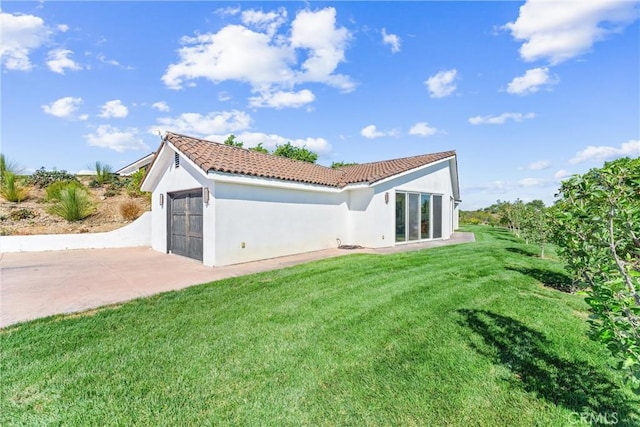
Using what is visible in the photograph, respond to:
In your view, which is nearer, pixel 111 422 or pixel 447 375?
pixel 111 422

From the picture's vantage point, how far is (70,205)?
17.1 meters

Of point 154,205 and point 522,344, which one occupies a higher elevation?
point 154,205

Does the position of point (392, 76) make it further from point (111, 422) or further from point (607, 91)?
point (111, 422)

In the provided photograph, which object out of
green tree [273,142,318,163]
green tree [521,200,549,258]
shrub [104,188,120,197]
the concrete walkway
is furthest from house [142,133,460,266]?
green tree [273,142,318,163]

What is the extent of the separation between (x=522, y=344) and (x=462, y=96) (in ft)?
54.3

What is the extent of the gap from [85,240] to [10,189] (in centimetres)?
845

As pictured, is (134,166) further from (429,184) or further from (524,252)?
(524,252)

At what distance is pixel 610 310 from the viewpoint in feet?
8.18

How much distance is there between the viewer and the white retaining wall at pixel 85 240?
14.0 m

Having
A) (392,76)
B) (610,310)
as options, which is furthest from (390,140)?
(610,310)

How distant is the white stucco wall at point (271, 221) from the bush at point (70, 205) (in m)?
12.3

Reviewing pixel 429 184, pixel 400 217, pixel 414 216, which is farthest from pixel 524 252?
pixel 429 184

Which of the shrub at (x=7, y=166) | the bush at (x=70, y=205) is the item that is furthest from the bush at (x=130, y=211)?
the shrub at (x=7, y=166)

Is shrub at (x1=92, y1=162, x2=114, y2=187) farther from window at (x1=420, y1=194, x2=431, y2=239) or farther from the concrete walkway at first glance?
window at (x1=420, y1=194, x2=431, y2=239)
